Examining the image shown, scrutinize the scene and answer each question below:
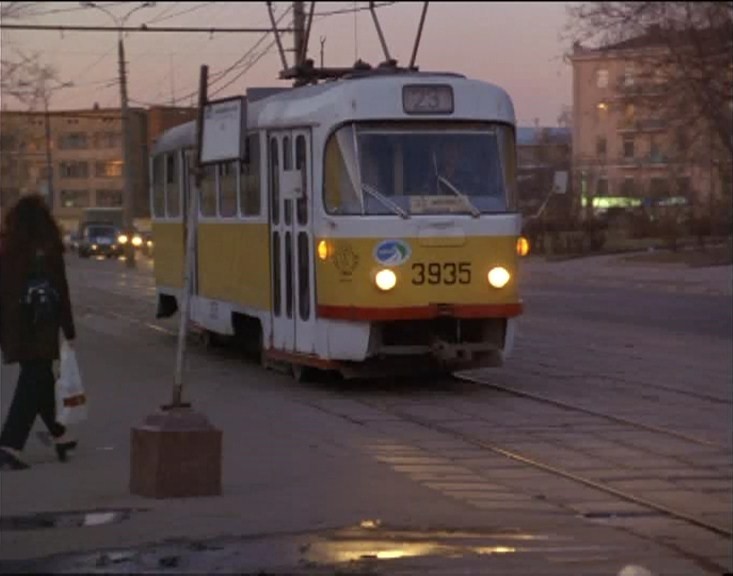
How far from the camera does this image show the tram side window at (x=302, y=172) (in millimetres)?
17703

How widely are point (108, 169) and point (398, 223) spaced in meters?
34.4

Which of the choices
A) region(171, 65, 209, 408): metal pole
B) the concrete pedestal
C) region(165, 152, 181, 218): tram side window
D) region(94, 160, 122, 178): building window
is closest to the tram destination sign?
region(171, 65, 209, 408): metal pole

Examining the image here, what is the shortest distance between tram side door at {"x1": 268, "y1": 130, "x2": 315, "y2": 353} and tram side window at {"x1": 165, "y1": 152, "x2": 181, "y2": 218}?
5459mm

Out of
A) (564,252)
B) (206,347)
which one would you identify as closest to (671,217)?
(564,252)

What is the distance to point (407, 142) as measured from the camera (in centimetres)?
1731

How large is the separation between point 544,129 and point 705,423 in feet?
269

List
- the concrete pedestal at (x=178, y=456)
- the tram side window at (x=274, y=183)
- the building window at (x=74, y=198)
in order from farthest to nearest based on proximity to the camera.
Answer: the building window at (x=74, y=198) → the tram side window at (x=274, y=183) → the concrete pedestal at (x=178, y=456)

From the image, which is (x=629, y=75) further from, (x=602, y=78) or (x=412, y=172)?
(x=412, y=172)

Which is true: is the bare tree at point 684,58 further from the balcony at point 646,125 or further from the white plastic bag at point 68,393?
the white plastic bag at point 68,393

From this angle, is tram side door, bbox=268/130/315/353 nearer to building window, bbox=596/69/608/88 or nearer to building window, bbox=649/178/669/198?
building window, bbox=596/69/608/88

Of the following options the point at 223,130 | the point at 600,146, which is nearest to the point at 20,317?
the point at 223,130

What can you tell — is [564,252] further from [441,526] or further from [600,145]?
[441,526]

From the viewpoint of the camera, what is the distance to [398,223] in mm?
17000

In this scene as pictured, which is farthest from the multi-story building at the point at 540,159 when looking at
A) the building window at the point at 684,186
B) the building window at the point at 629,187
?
the building window at the point at 684,186
